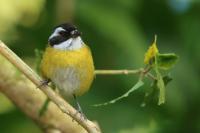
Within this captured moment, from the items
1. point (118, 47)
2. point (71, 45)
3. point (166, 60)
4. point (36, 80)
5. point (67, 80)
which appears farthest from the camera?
point (118, 47)

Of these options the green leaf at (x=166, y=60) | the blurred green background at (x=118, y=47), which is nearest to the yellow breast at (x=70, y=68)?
the green leaf at (x=166, y=60)

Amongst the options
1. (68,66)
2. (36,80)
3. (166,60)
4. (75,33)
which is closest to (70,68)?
(68,66)

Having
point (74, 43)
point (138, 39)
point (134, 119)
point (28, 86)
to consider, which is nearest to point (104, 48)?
point (138, 39)

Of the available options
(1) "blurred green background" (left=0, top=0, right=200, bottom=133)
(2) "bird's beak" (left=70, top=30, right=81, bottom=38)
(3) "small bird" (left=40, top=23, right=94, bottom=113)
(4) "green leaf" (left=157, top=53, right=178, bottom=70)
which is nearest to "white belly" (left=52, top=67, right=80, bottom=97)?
(3) "small bird" (left=40, top=23, right=94, bottom=113)

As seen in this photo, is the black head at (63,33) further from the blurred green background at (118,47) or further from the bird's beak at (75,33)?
the blurred green background at (118,47)

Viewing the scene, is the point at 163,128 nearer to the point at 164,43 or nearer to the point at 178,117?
the point at 178,117

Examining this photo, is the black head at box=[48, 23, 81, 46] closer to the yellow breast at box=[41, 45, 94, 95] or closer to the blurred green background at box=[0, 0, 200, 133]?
the yellow breast at box=[41, 45, 94, 95]

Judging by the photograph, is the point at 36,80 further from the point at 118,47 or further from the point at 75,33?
the point at 118,47

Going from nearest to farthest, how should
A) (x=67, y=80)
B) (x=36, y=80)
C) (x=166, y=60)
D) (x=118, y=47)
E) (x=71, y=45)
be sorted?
(x=36, y=80)
(x=166, y=60)
(x=67, y=80)
(x=71, y=45)
(x=118, y=47)
